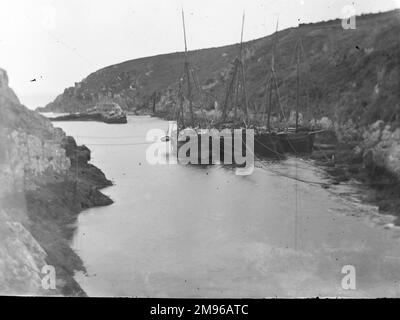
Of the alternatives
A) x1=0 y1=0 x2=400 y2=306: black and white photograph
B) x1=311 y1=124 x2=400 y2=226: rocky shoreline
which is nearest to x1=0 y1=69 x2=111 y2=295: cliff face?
x1=0 y1=0 x2=400 y2=306: black and white photograph

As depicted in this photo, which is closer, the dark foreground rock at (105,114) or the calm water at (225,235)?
the calm water at (225,235)

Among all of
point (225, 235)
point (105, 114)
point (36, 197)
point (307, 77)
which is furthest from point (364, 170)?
point (307, 77)

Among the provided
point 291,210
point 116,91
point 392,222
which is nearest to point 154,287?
point 291,210

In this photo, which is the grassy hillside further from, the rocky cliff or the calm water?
the calm water

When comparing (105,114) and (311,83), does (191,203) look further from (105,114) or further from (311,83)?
(311,83)

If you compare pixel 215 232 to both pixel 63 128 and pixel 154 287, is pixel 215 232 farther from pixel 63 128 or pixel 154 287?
pixel 63 128

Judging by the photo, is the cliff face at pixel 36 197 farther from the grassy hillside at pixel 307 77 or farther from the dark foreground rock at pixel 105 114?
the dark foreground rock at pixel 105 114

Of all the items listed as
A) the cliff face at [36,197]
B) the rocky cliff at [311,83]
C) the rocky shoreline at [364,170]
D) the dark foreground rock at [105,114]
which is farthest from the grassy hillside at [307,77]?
the cliff face at [36,197]
